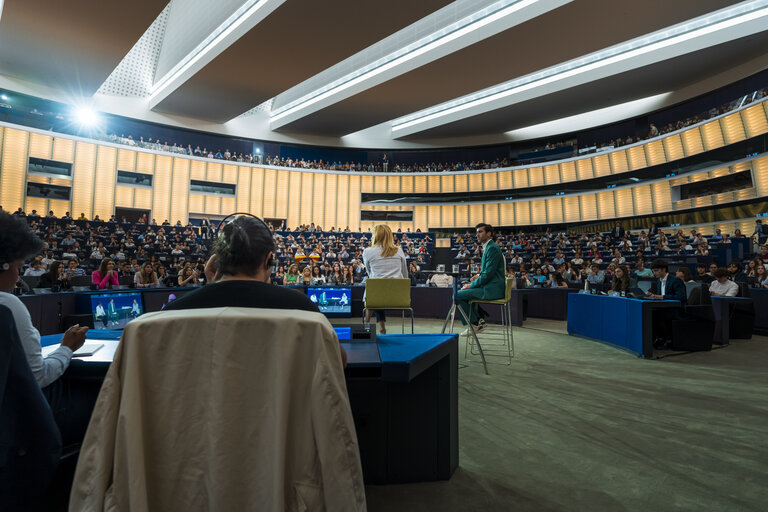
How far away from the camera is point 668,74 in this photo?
47.7ft

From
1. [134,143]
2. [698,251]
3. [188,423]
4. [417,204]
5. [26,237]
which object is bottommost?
[188,423]

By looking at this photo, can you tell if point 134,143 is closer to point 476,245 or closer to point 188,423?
point 476,245

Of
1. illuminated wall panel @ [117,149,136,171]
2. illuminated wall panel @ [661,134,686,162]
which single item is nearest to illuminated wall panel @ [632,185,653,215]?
illuminated wall panel @ [661,134,686,162]

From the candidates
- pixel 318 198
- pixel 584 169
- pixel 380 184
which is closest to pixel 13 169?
pixel 318 198

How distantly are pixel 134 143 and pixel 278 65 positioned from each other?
8.90 m

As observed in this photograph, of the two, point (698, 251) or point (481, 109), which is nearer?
point (698, 251)

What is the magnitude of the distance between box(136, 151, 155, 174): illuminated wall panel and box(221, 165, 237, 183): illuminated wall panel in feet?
10.2

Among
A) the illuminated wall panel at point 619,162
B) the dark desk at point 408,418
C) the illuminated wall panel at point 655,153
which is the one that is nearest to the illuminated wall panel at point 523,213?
the illuminated wall panel at point 619,162

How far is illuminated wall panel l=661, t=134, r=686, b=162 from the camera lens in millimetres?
16016

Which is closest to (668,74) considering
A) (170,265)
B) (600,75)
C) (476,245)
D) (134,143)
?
(600,75)

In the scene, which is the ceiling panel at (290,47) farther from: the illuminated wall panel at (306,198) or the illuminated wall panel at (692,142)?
the illuminated wall panel at (692,142)

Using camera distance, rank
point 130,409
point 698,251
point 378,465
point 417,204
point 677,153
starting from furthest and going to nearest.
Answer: point 417,204
point 677,153
point 698,251
point 378,465
point 130,409

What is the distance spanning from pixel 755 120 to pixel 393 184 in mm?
15102

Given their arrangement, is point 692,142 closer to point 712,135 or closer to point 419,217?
point 712,135
